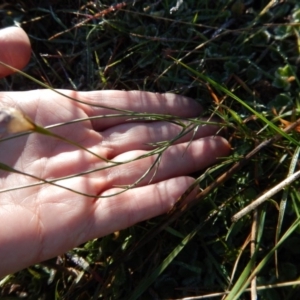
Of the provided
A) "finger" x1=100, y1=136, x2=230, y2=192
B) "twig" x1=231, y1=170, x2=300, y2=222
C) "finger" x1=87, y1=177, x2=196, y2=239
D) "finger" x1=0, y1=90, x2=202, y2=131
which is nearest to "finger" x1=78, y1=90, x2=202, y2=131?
"finger" x1=0, y1=90, x2=202, y2=131

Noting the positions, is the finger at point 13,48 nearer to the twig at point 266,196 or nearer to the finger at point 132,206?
the finger at point 132,206

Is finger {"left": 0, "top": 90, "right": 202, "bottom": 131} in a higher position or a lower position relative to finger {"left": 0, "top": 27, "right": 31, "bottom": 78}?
lower

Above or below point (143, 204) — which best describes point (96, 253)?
below

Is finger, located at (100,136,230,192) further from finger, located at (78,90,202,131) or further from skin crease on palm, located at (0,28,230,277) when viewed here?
finger, located at (78,90,202,131)

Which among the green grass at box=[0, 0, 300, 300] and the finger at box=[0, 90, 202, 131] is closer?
the green grass at box=[0, 0, 300, 300]

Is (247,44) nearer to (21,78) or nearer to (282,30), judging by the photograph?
(282,30)

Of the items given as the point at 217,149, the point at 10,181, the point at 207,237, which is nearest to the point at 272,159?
the point at 217,149

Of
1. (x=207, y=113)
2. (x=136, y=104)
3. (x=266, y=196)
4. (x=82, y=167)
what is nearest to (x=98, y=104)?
(x=136, y=104)
